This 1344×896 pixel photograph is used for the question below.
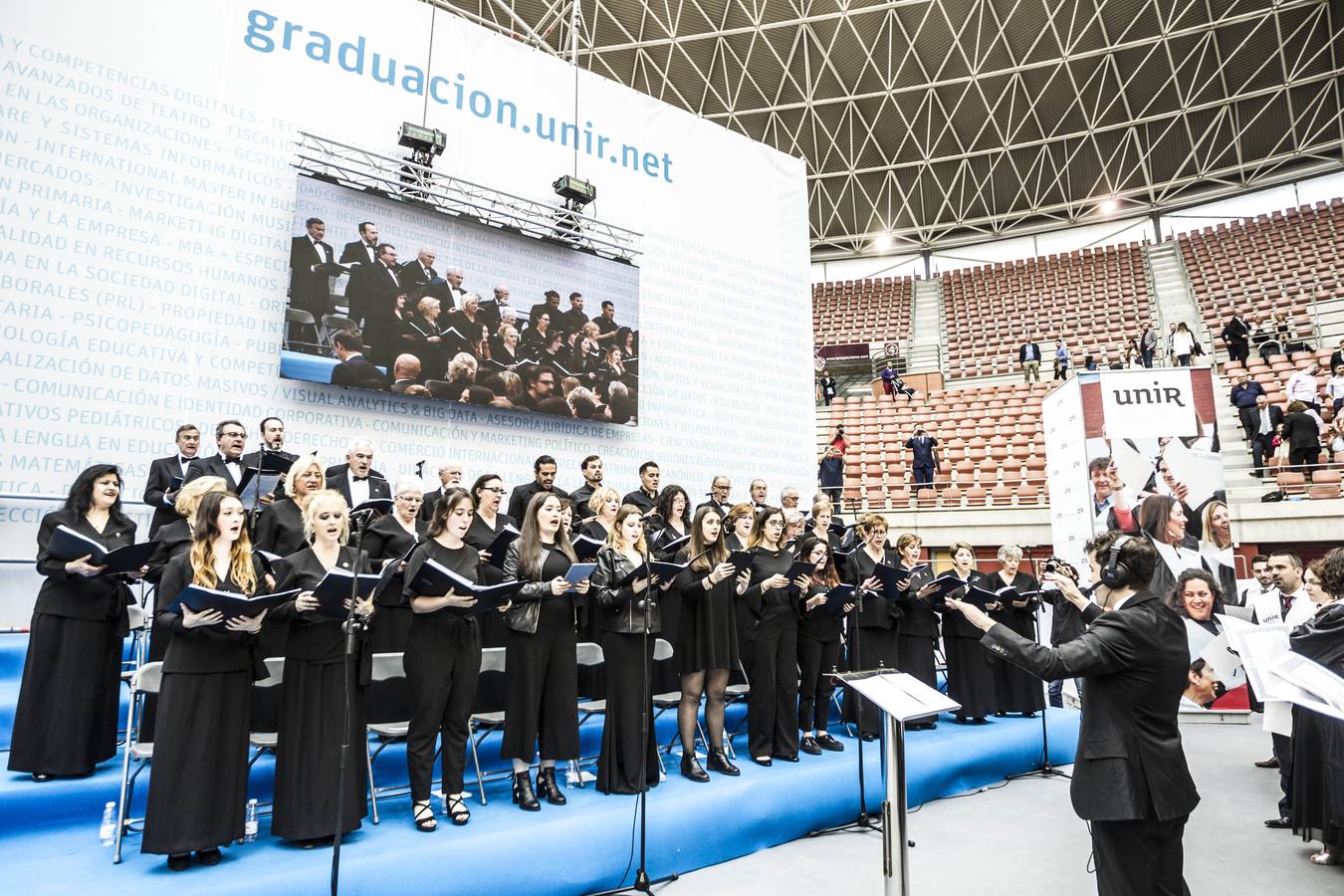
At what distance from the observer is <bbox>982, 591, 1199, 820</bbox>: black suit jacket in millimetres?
2699

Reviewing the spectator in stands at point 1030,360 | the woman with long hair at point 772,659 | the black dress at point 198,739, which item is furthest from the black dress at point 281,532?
the spectator in stands at point 1030,360

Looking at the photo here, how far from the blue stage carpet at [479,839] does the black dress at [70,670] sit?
0.13 metres

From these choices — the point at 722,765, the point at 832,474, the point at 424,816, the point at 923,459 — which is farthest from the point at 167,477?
the point at 923,459

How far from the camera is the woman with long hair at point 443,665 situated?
12.1 feet

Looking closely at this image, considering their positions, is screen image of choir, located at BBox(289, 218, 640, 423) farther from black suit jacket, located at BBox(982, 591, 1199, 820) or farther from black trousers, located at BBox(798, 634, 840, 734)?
black suit jacket, located at BBox(982, 591, 1199, 820)

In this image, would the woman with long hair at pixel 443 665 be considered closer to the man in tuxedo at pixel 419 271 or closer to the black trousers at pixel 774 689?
the black trousers at pixel 774 689

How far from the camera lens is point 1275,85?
19.4 metres

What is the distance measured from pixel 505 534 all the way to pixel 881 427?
13.4 meters

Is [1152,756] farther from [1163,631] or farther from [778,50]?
[778,50]

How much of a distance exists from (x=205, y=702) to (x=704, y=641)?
8.45 ft

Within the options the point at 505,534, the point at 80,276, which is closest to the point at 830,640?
the point at 505,534

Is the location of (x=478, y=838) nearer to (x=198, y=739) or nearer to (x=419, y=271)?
(x=198, y=739)

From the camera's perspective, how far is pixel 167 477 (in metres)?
4.99

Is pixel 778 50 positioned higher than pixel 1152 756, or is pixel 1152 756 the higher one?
pixel 778 50
